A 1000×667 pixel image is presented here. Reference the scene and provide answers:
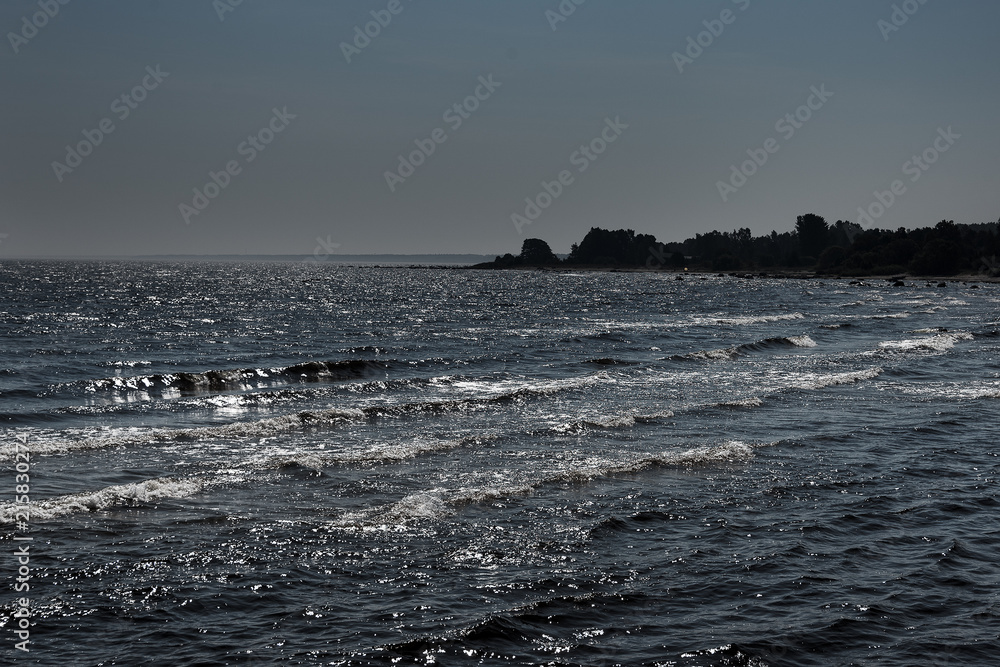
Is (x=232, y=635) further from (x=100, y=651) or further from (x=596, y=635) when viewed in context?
(x=596, y=635)

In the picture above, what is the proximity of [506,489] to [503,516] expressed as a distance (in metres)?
1.84

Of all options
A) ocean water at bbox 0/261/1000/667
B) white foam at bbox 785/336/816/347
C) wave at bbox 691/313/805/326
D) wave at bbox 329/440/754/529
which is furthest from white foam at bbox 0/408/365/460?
wave at bbox 691/313/805/326

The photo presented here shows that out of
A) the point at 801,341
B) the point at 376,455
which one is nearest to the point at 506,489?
the point at 376,455

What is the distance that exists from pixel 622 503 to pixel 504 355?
2997cm

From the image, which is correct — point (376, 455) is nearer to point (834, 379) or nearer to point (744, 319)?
point (834, 379)

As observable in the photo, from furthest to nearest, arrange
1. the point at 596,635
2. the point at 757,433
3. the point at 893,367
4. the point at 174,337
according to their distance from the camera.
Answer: the point at 174,337, the point at 893,367, the point at 757,433, the point at 596,635

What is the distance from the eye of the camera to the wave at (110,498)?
601 inches

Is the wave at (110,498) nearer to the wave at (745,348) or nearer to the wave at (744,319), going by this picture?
the wave at (745,348)

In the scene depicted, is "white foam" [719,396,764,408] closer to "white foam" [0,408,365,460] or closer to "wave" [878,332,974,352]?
"white foam" [0,408,365,460]

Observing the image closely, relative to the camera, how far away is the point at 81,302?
96125mm

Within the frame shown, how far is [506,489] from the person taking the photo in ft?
57.8

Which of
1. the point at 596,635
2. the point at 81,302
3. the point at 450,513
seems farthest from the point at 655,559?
the point at 81,302

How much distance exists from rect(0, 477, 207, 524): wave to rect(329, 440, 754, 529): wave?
4014 mm

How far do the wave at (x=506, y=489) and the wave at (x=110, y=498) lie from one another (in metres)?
4.01
